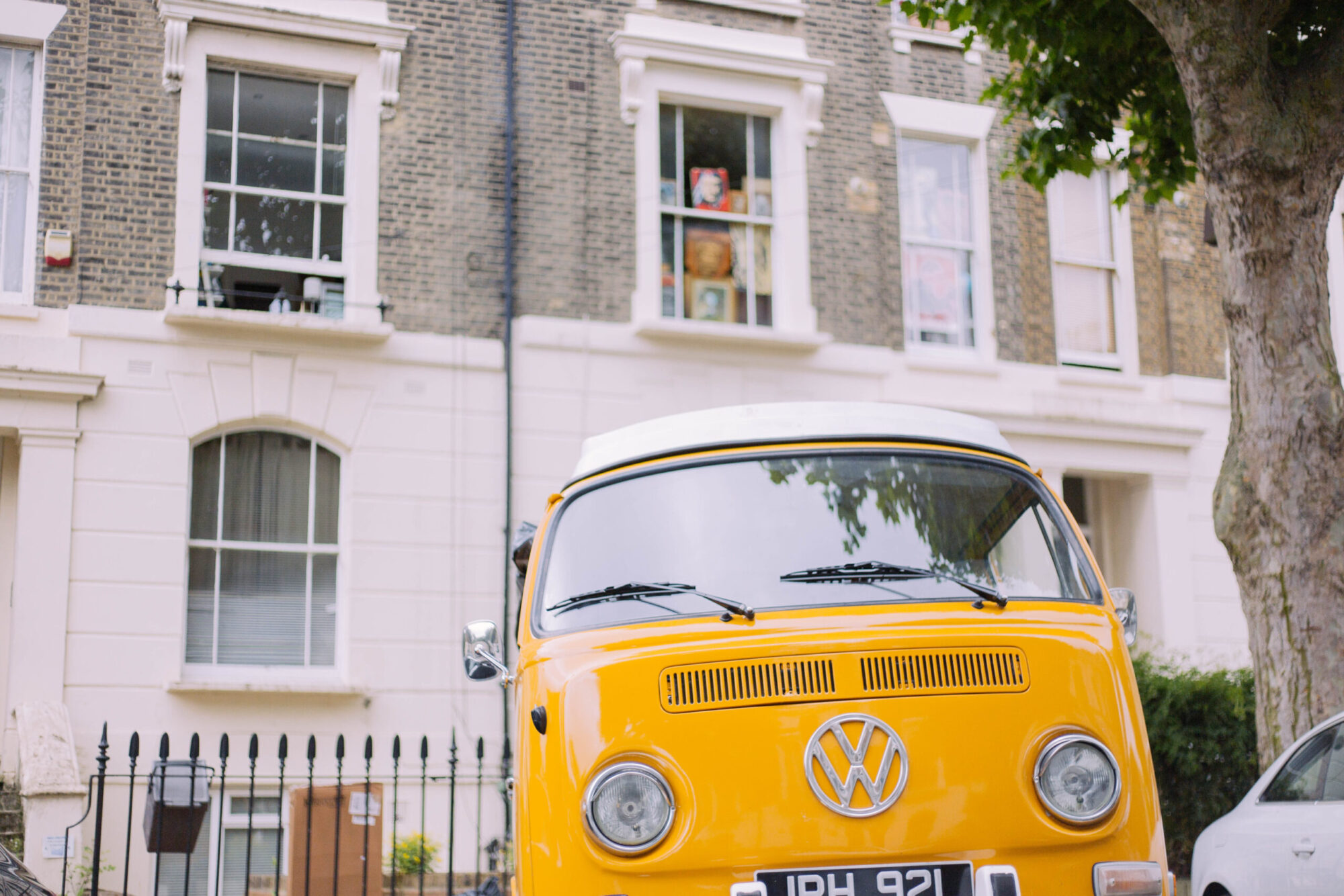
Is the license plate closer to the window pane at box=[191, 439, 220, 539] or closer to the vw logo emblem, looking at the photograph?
the vw logo emblem

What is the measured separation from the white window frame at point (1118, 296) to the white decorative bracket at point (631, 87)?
498 centimetres

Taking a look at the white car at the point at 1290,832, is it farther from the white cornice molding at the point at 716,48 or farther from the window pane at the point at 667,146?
the white cornice molding at the point at 716,48

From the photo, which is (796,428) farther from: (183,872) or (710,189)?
(710,189)

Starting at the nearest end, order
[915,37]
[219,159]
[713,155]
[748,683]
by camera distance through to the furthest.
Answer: [748,683]
[219,159]
[713,155]
[915,37]

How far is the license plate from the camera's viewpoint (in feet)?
13.7

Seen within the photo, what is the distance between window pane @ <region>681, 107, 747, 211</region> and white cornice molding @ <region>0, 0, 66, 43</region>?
6.19 meters

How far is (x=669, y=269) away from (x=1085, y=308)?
5117 millimetres

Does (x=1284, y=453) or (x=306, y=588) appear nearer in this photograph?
(x=1284, y=453)

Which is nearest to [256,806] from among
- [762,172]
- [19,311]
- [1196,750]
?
[19,311]

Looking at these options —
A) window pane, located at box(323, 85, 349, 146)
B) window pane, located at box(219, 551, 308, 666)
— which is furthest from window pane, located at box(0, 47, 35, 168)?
window pane, located at box(219, 551, 308, 666)

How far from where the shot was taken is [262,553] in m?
13.1

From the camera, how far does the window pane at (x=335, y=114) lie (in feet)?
45.9

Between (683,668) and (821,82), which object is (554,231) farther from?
(683,668)

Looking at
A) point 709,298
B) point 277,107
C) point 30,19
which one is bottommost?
point 709,298
